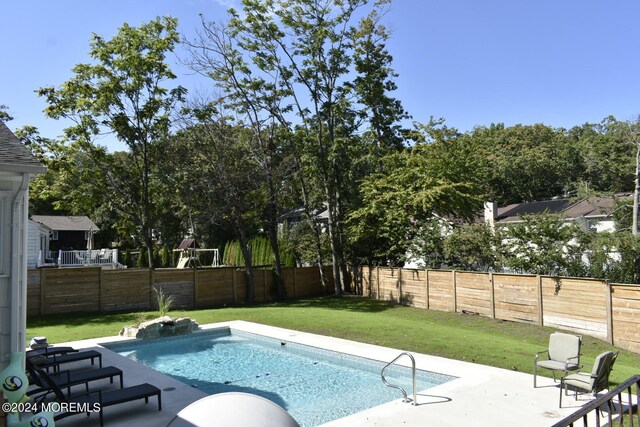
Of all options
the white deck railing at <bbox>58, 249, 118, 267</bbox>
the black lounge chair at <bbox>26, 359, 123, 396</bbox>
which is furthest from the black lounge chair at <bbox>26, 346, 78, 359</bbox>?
the white deck railing at <bbox>58, 249, 118, 267</bbox>

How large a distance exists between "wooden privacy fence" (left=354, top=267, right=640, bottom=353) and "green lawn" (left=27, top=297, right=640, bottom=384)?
0.43 m

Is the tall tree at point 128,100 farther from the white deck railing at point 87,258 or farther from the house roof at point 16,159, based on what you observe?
the house roof at point 16,159

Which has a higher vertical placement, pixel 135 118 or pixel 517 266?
pixel 135 118

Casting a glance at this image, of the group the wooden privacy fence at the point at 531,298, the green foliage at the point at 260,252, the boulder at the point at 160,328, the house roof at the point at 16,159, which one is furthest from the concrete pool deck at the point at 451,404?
the green foliage at the point at 260,252

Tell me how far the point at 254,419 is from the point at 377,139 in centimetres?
2763

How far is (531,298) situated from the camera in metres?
15.6

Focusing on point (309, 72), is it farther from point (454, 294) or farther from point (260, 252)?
point (454, 294)

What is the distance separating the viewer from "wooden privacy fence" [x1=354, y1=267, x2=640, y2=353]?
500 inches

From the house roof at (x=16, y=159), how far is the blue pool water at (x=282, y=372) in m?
5.48

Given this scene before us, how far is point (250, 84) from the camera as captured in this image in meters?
25.0

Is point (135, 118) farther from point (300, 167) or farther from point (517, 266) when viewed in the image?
point (517, 266)

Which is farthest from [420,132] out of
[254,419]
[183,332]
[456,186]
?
[254,419]

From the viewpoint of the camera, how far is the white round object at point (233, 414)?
9.34 ft

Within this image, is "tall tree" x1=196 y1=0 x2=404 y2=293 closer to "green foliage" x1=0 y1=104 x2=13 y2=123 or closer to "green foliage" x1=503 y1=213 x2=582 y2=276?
"green foliage" x1=503 y1=213 x2=582 y2=276
